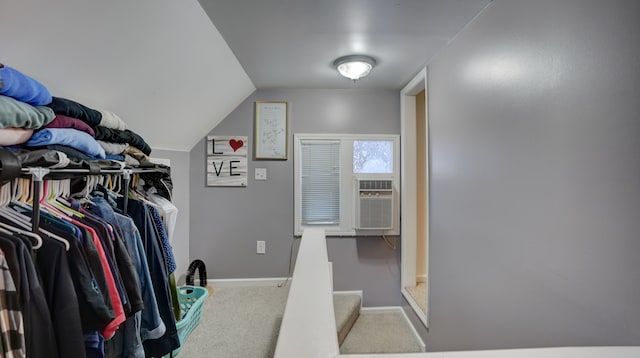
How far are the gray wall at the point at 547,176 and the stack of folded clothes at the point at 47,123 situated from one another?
1651mm

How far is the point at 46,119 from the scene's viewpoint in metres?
0.82

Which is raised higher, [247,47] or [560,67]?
[247,47]

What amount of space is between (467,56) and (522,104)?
583 mm

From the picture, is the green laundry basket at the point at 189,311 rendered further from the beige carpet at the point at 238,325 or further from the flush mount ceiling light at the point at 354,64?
the flush mount ceiling light at the point at 354,64

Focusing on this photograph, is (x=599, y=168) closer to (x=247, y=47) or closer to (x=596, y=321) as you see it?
(x=596, y=321)

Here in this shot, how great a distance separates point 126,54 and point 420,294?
2.79 m

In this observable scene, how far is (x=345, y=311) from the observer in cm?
242

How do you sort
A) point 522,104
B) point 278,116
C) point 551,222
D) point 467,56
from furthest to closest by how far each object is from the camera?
1. point 278,116
2. point 467,56
3. point 522,104
4. point 551,222

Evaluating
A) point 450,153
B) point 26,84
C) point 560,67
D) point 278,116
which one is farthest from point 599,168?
point 278,116

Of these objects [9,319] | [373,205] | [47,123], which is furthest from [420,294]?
[47,123]

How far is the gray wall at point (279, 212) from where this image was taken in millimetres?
2664

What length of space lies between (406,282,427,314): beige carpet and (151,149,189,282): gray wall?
86.6 inches

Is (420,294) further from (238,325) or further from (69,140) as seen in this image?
(69,140)

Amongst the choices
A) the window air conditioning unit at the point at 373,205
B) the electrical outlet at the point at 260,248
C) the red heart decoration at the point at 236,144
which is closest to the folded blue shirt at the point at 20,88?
the red heart decoration at the point at 236,144
